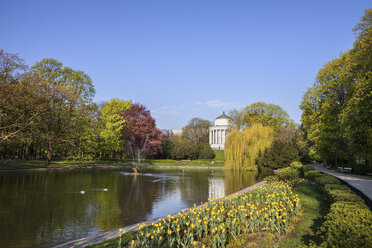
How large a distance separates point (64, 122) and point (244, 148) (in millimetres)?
22937

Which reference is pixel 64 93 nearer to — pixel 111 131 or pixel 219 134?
pixel 111 131

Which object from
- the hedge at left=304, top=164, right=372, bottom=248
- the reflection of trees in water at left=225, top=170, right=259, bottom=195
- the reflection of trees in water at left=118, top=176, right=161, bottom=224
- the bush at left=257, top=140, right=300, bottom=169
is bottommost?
the reflection of trees in water at left=118, top=176, right=161, bottom=224

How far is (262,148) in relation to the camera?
3434 cm

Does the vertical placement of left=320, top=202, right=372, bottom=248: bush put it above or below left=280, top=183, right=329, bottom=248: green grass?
above

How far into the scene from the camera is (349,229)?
175 inches

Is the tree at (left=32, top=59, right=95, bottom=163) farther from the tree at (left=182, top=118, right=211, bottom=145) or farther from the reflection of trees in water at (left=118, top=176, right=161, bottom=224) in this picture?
the tree at (left=182, top=118, right=211, bottom=145)

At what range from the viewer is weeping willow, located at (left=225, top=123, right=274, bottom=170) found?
34156 mm

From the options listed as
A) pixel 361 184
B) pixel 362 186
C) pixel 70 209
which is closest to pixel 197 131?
pixel 361 184

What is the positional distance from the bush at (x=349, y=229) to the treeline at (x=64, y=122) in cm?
1438

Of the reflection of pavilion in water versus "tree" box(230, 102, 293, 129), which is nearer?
the reflection of pavilion in water

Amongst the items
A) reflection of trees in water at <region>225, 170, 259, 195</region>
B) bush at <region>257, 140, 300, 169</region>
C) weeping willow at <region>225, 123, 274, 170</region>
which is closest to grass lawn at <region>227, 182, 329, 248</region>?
reflection of trees in water at <region>225, 170, 259, 195</region>

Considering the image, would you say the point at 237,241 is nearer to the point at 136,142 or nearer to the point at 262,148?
the point at 262,148

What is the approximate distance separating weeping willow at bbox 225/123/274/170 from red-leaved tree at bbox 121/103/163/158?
14769mm

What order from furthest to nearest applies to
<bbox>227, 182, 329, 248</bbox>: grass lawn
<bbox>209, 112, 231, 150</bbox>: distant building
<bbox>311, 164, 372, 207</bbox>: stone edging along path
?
<bbox>209, 112, 231, 150</bbox>: distant building
<bbox>311, 164, 372, 207</bbox>: stone edging along path
<bbox>227, 182, 329, 248</bbox>: grass lawn
